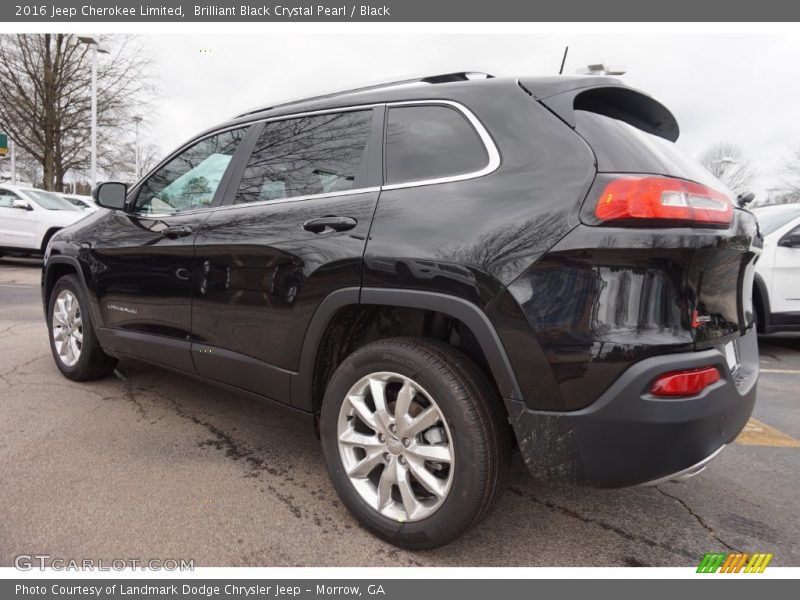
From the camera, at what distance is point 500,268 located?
1.83 metres

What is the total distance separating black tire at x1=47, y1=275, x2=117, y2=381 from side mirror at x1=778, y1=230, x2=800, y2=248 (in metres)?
6.10

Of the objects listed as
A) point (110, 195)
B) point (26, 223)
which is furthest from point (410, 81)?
point (26, 223)

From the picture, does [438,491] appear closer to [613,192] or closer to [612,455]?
[612,455]

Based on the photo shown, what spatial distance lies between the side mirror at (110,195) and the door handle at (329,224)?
1.79 meters

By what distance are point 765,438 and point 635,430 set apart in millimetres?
2316

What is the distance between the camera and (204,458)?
111 inches

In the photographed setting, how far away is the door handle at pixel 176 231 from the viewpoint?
2938mm

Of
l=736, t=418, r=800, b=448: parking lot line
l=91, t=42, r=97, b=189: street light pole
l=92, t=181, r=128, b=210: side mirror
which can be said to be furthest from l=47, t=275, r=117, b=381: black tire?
l=91, t=42, r=97, b=189: street light pole

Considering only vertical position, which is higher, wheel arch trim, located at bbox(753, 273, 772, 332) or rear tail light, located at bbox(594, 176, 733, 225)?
rear tail light, located at bbox(594, 176, 733, 225)

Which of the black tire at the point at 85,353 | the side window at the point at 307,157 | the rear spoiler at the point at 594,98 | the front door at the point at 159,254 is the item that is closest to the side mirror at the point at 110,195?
the front door at the point at 159,254

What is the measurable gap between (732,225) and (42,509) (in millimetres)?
2917

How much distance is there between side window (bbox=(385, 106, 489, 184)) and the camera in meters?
2.06

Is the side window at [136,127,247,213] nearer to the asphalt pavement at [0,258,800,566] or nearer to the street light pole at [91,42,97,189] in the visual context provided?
the asphalt pavement at [0,258,800,566]

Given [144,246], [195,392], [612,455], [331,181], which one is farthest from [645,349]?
[195,392]
